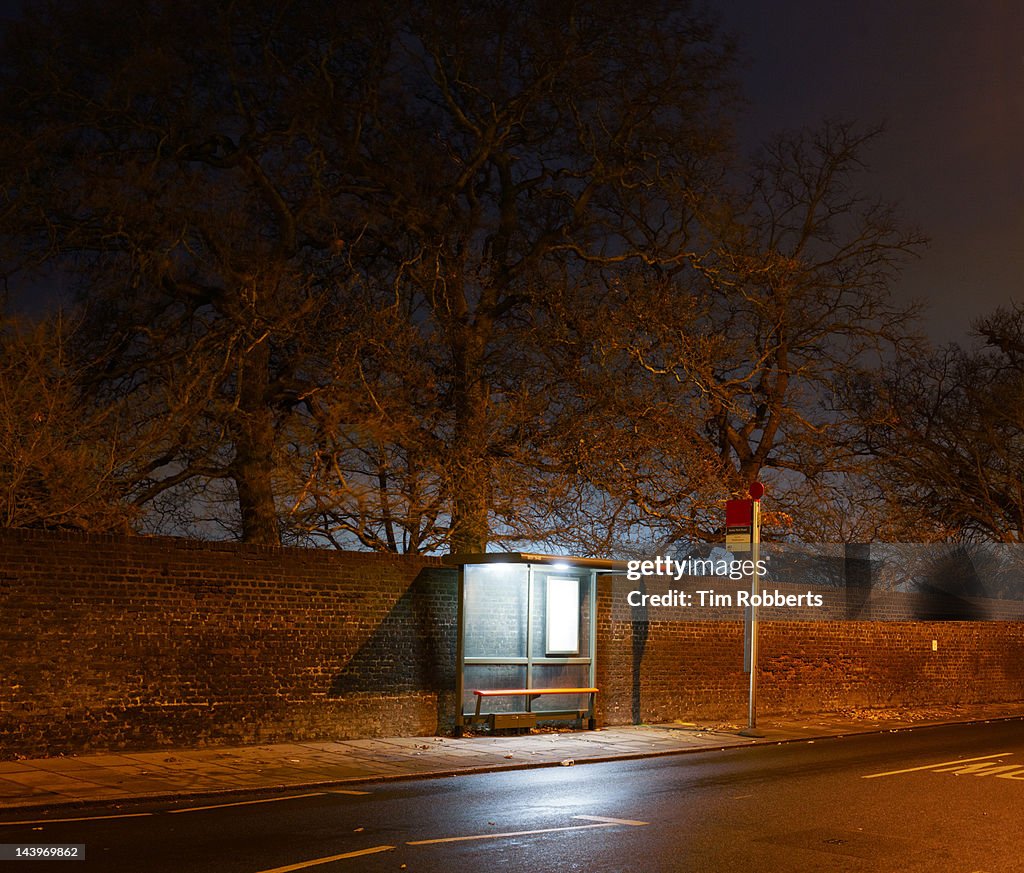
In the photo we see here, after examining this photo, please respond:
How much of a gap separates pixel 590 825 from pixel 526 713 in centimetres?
779

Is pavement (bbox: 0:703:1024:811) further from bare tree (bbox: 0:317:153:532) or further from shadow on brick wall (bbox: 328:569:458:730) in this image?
bare tree (bbox: 0:317:153:532)

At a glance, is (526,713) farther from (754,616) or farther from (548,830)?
(548,830)

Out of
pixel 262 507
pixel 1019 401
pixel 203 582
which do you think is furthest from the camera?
pixel 1019 401

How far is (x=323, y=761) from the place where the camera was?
13.9 metres

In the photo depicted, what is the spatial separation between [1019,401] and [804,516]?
34.9ft

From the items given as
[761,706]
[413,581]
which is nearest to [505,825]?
[413,581]

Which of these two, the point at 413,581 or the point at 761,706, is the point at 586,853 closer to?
the point at 413,581

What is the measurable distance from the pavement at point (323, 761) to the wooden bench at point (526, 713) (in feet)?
0.76

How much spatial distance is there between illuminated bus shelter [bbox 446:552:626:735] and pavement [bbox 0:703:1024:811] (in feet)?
1.47

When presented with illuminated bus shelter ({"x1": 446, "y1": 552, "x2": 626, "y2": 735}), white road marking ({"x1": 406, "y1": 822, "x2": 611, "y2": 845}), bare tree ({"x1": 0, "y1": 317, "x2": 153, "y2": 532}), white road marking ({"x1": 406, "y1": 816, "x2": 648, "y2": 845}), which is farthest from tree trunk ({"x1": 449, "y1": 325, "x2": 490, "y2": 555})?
white road marking ({"x1": 406, "y1": 822, "x2": 611, "y2": 845})

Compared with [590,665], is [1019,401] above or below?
above

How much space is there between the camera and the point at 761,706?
72.9ft

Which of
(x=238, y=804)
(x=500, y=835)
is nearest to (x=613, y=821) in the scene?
(x=500, y=835)

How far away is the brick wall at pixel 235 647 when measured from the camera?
13.3 metres
